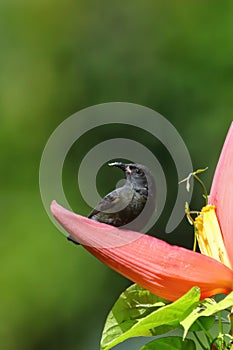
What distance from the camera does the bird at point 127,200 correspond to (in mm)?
797

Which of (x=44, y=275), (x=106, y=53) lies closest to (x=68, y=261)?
(x=44, y=275)

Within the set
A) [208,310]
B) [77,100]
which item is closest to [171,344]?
[208,310]

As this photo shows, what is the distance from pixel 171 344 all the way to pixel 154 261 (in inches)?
3.1

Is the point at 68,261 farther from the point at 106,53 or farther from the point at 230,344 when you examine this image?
the point at 230,344

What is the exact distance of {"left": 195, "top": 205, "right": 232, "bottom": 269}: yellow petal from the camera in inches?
30.4

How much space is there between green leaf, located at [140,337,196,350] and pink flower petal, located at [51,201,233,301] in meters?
0.05

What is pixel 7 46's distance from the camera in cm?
479

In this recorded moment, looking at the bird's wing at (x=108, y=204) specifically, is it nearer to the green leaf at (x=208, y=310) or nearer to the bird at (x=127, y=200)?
the bird at (x=127, y=200)

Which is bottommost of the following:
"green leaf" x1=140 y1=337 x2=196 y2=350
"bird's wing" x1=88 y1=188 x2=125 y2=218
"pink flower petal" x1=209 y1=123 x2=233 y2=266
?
"green leaf" x1=140 y1=337 x2=196 y2=350

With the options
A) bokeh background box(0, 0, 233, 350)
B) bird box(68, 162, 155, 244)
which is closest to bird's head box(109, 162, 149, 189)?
bird box(68, 162, 155, 244)

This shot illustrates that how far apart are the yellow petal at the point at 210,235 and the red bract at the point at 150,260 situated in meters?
0.03

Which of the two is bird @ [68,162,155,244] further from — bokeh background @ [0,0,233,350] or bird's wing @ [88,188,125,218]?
bokeh background @ [0,0,233,350]

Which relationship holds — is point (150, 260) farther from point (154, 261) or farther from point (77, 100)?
point (77, 100)

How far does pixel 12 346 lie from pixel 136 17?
179cm
